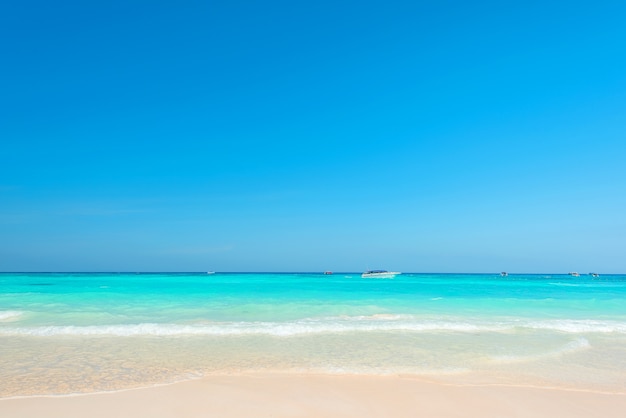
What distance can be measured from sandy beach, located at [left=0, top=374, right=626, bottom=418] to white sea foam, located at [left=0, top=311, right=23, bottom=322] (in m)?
12.7

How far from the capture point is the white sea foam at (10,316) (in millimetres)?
16672

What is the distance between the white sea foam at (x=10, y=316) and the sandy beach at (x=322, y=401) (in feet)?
41.5

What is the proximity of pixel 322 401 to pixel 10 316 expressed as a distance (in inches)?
682

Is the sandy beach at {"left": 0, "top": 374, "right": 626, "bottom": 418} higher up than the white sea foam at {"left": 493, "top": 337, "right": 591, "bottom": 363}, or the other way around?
the sandy beach at {"left": 0, "top": 374, "right": 626, "bottom": 418}

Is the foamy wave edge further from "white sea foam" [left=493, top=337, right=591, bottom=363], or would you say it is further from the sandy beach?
the sandy beach

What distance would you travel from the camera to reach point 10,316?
1752 centimetres

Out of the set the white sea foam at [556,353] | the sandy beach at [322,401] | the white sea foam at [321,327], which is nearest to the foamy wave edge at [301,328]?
the white sea foam at [321,327]

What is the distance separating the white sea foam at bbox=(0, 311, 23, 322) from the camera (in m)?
16.7

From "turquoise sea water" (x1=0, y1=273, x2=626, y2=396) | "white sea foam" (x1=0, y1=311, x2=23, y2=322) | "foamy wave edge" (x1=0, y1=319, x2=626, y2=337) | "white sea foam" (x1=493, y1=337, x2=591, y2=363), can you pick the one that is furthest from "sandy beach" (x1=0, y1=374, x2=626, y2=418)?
"white sea foam" (x1=0, y1=311, x2=23, y2=322)

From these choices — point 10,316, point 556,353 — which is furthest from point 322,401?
→ point 10,316

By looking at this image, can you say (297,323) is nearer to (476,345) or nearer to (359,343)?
(359,343)

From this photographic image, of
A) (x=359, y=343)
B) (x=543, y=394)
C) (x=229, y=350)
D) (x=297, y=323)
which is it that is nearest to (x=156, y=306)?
(x=297, y=323)

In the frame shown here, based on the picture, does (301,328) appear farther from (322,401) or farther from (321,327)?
(322,401)

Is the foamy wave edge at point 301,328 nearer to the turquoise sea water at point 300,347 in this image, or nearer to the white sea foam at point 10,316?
the turquoise sea water at point 300,347
